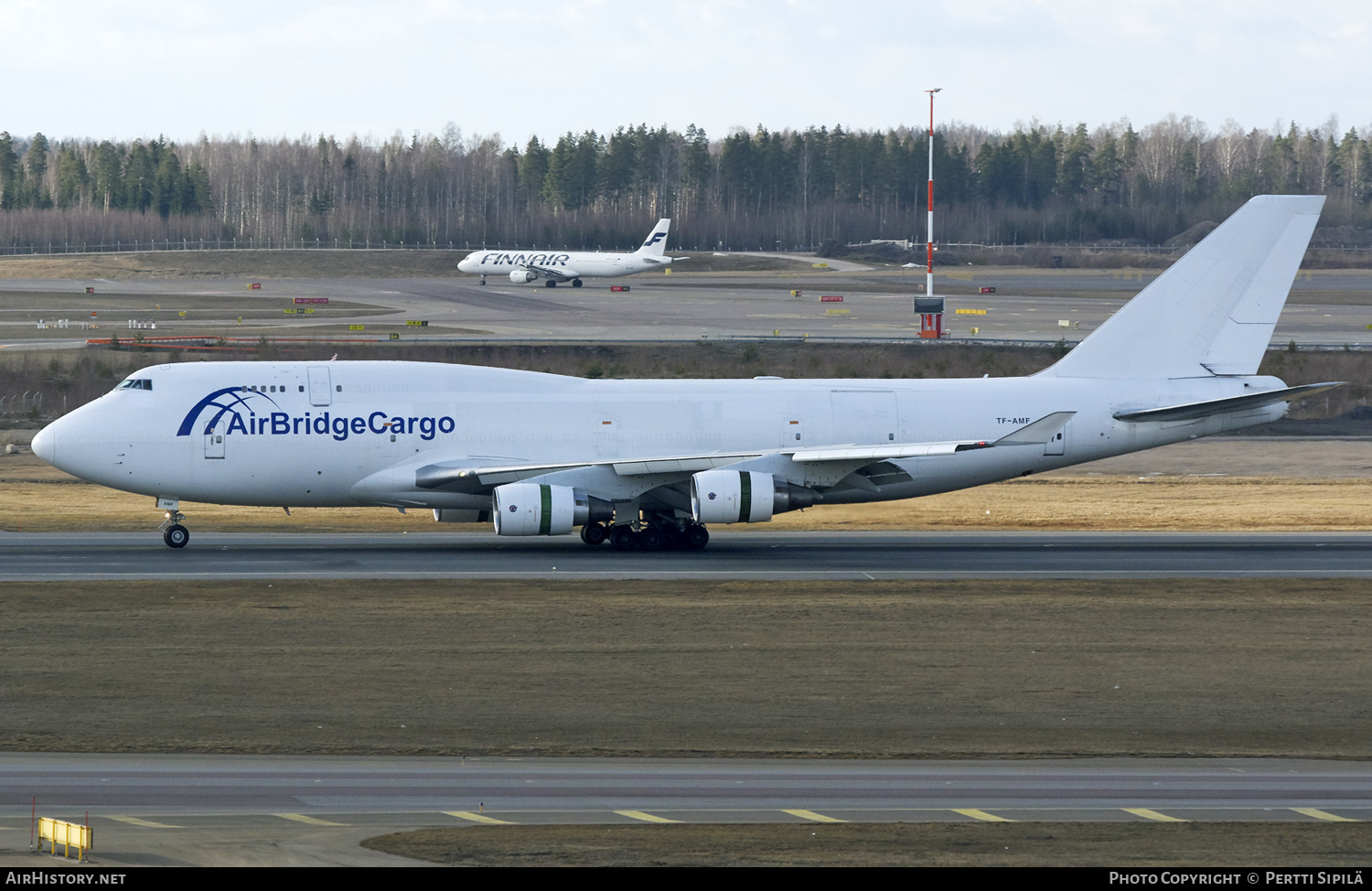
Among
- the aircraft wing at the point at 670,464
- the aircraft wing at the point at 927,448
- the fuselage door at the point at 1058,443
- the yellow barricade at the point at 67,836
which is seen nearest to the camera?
the yellow barricade at the point at 67,836

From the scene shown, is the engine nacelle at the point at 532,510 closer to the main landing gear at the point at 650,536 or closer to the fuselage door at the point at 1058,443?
the main landing gear at the point at 650,536

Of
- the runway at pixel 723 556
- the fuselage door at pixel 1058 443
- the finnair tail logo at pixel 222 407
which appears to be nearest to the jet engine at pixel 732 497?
the runway at pixel 723 556

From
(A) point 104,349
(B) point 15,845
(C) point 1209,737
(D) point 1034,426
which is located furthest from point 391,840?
(A) point 104,349

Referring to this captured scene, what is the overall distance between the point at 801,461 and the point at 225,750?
20292mm

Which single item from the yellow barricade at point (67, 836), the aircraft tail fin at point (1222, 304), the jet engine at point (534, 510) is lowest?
the yellow barricade at point (67, 836)

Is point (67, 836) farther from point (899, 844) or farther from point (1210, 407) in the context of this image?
Answer: point (1210, 407)

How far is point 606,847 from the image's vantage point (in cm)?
1662

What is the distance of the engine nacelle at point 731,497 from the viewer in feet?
124

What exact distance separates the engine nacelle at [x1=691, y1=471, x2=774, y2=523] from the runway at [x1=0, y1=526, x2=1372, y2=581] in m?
1.27

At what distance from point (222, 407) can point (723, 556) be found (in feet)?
46.0

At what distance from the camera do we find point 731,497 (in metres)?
37.8

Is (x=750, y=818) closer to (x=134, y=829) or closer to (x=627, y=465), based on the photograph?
(x=134, y=829)

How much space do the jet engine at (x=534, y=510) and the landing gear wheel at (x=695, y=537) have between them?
372 cm

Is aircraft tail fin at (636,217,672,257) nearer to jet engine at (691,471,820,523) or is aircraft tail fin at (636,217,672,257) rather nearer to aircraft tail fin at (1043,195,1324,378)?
aircraft tail fin at (1043,195,1324,378)
